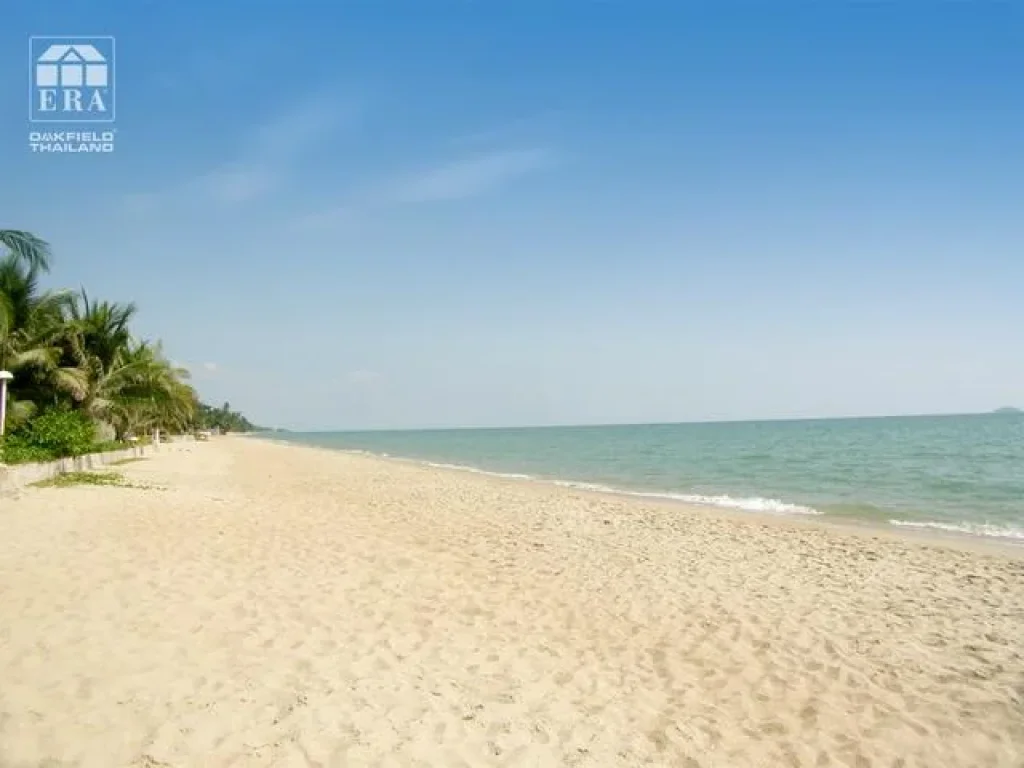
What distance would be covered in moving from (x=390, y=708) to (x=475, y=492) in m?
15.8

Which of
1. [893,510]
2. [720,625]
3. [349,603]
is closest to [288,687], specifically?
[349,603]

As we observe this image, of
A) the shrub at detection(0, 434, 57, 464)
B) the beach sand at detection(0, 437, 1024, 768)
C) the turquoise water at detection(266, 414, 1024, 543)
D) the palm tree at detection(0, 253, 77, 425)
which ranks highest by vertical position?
the palm tree at detection(0, 253, 77, 425)

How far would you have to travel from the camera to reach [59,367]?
2070 centimetres

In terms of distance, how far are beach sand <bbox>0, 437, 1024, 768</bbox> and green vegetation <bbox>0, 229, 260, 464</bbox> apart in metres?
7.20

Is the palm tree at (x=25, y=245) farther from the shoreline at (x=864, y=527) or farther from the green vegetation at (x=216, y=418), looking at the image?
the green vegetation at (x=216, y=418)

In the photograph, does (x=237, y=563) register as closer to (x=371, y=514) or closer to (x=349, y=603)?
(x=349, y=603)

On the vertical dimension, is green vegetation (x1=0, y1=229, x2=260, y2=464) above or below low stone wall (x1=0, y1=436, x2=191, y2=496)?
above

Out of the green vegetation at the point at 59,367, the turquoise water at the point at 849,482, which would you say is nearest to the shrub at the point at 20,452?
the green vegetation at the point at 59,367

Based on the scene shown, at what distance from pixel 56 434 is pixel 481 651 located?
15.8 metres

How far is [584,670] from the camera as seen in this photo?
5.44 m

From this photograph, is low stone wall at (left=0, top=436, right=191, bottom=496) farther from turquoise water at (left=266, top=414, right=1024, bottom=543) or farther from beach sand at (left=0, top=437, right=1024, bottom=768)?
turquoise water at (left=266, top=414, right=1024, bottom=543)

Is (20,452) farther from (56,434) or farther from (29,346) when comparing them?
(29,346)

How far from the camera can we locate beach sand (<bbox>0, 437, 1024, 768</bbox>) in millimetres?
4109

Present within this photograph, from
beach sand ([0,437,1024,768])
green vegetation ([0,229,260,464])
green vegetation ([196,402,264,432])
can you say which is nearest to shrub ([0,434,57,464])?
green vegetation ([0,229,260,464])
